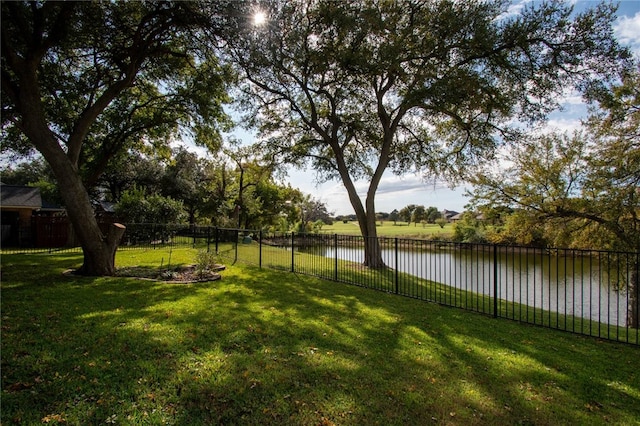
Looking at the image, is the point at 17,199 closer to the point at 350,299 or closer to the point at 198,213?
the point at 198,213

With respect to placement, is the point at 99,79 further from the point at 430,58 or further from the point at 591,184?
the point at 591,184

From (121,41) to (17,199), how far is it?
49.8 feet

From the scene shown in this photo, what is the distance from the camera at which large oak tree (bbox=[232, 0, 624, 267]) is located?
10.0m

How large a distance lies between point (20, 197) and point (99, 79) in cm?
1317

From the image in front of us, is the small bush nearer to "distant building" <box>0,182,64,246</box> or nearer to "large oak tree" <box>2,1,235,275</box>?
"large oak tree" <box>2,1,235,275</box>

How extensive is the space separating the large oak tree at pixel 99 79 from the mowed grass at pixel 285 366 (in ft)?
10.8

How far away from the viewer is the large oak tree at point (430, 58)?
10.0 metres

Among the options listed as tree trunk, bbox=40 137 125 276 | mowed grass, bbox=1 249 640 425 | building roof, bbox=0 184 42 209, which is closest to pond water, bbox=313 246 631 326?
mowed grass, bbox=1 249 640 425

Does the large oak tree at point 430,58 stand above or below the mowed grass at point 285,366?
above

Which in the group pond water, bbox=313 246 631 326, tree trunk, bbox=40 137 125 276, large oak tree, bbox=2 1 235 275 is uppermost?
large oak tree, bbox=2 1 235 275

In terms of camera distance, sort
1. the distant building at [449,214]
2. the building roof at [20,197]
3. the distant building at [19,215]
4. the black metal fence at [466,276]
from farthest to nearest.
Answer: the distant building at [449,214]
the building roof at [20,197]
the distant building at [19,215]
the black metal fence at [466,276]

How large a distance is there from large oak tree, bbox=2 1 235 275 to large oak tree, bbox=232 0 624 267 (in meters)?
1.82

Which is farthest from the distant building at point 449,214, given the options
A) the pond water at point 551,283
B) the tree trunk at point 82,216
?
the tree trunk at point 82,216

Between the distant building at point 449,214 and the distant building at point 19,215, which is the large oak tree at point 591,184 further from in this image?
the distant building at point 449,214
